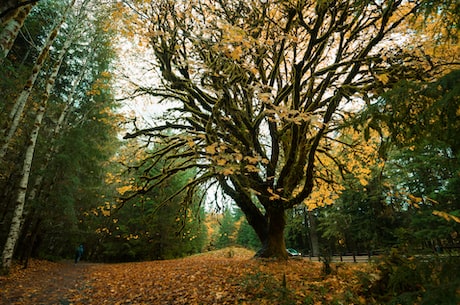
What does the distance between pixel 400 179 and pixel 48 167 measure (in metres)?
29.7

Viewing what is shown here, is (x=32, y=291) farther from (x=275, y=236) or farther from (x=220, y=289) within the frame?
(x=275, y=236)

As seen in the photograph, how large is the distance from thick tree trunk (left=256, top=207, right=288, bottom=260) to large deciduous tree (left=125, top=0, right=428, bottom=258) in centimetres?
4

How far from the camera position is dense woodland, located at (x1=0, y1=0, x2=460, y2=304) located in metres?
3.42

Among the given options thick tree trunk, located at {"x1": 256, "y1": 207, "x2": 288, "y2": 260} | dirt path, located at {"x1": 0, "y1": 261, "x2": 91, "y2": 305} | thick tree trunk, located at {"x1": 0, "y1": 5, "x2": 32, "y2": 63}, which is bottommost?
dirt path, located at {"x1": 0, "y1": 261, "x2": 91, "y2": 305}

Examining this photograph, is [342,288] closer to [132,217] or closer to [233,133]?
[233,133]

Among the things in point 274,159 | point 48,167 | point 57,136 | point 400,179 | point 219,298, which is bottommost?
point 219,298

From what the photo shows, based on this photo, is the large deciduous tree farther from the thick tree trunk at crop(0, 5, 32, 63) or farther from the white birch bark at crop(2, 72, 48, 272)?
the white birch bark at crop(2, 72, 48, 272)

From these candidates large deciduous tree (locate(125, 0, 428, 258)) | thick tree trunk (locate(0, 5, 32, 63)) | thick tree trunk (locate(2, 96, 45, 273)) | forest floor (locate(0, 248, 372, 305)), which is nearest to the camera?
thick tree trunk (locate(0, 5, 32, 63))

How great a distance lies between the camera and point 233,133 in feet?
24.3

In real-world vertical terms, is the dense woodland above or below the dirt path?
above

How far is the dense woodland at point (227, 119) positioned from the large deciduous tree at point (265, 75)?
2.7 inches

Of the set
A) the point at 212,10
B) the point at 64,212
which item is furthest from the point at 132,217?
the point at 212,10

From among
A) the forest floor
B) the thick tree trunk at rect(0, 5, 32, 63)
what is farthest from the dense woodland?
the forest floor

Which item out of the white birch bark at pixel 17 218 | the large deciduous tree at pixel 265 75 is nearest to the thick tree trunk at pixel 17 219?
the white birch bark at pixel 17 218
